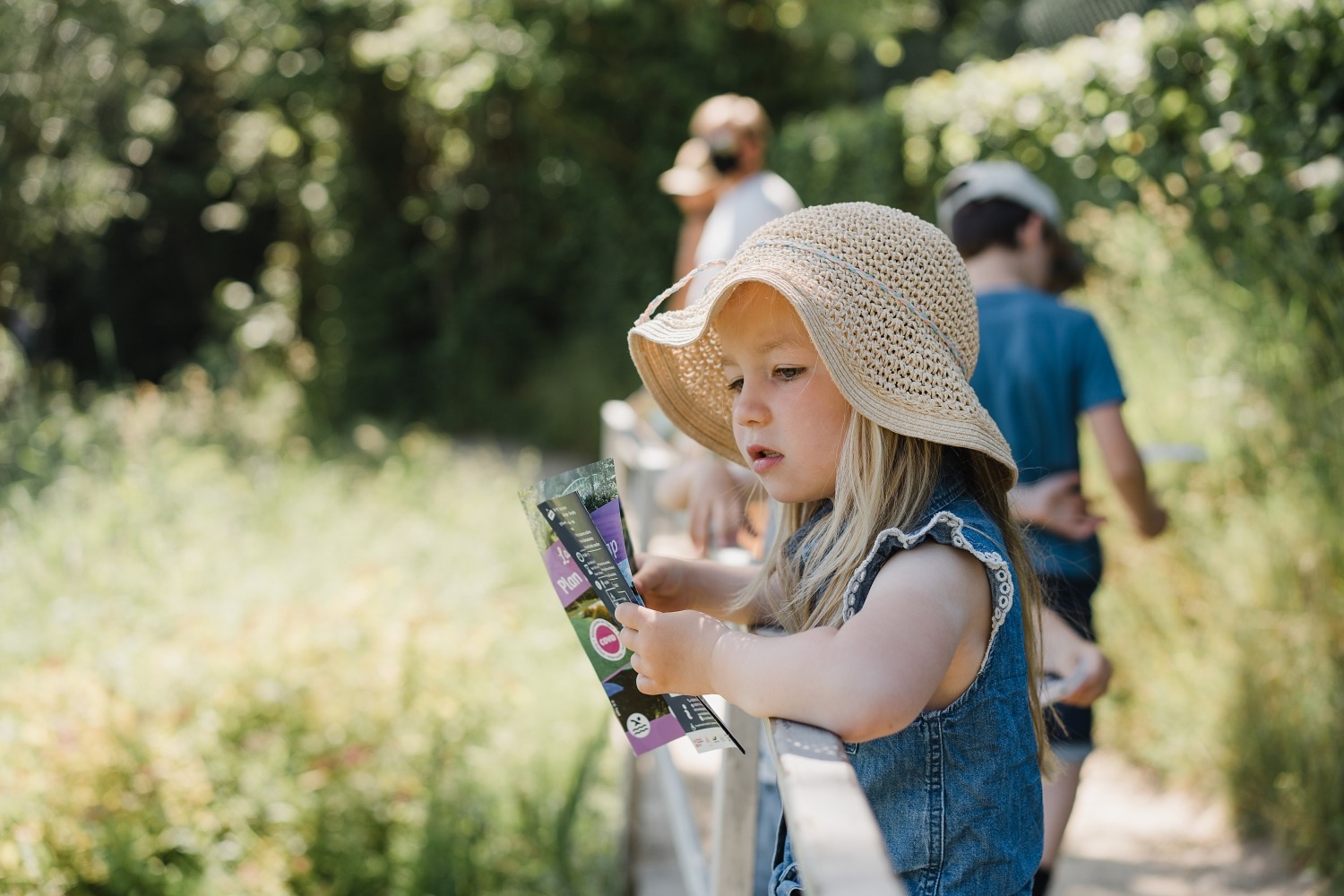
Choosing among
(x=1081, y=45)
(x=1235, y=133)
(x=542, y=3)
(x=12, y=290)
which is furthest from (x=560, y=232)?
(x=1235, y=133)

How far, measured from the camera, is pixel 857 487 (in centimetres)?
134

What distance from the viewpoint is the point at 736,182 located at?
4059mm

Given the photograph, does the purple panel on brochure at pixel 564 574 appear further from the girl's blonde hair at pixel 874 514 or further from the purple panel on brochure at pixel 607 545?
the girl's blonde hair at pixel 874 514

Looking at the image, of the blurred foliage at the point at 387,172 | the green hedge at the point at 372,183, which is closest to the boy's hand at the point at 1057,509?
the green hedge at the point at 372,183

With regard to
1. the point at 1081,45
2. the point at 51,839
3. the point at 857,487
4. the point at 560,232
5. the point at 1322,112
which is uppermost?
the point at 560,232

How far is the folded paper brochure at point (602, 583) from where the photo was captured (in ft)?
4.10

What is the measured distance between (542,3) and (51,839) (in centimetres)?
837

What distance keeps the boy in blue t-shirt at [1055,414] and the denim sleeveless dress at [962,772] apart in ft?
3.45

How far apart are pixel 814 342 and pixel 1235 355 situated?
129 inches

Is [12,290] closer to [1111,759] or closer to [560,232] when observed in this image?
[560,232]

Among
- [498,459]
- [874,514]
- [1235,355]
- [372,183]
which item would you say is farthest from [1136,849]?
[372,183]

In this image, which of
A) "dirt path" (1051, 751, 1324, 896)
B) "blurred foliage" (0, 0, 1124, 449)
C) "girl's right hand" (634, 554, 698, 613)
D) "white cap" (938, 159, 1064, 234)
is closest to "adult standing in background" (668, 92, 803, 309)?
"white cap" (938, 159, 1064, 234)

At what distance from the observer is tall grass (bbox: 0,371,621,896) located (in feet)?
10.2

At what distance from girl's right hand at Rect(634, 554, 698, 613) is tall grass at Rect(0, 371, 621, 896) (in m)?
1.84
